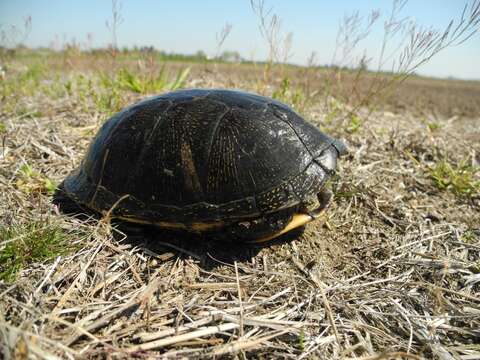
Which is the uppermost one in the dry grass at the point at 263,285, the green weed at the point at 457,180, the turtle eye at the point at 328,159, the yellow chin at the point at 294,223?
the turtle eye at the point at 328,159

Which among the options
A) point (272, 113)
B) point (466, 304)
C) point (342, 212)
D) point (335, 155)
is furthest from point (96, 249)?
point (466, 304)

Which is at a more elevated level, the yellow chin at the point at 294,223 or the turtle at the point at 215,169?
the turtle at the point at 215,169

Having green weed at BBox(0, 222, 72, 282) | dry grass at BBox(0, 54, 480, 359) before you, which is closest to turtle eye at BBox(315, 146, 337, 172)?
dry grass at BBox(0, 54, 480, 359)

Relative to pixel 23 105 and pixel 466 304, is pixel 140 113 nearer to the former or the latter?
pixel 466 304

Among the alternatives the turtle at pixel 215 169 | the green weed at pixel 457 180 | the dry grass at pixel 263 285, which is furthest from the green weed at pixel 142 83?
the green weed at pixel 457 180

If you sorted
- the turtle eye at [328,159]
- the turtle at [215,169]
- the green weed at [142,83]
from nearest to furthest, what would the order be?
the turtle at [215,169] < the turtle eye at [328,159] < the green weed at [142,83]

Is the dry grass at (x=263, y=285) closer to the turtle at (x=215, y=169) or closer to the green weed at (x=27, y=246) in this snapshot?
the green weed at (x=27, y=246)

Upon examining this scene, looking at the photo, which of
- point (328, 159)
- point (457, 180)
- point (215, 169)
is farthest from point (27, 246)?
point (457, 180)
